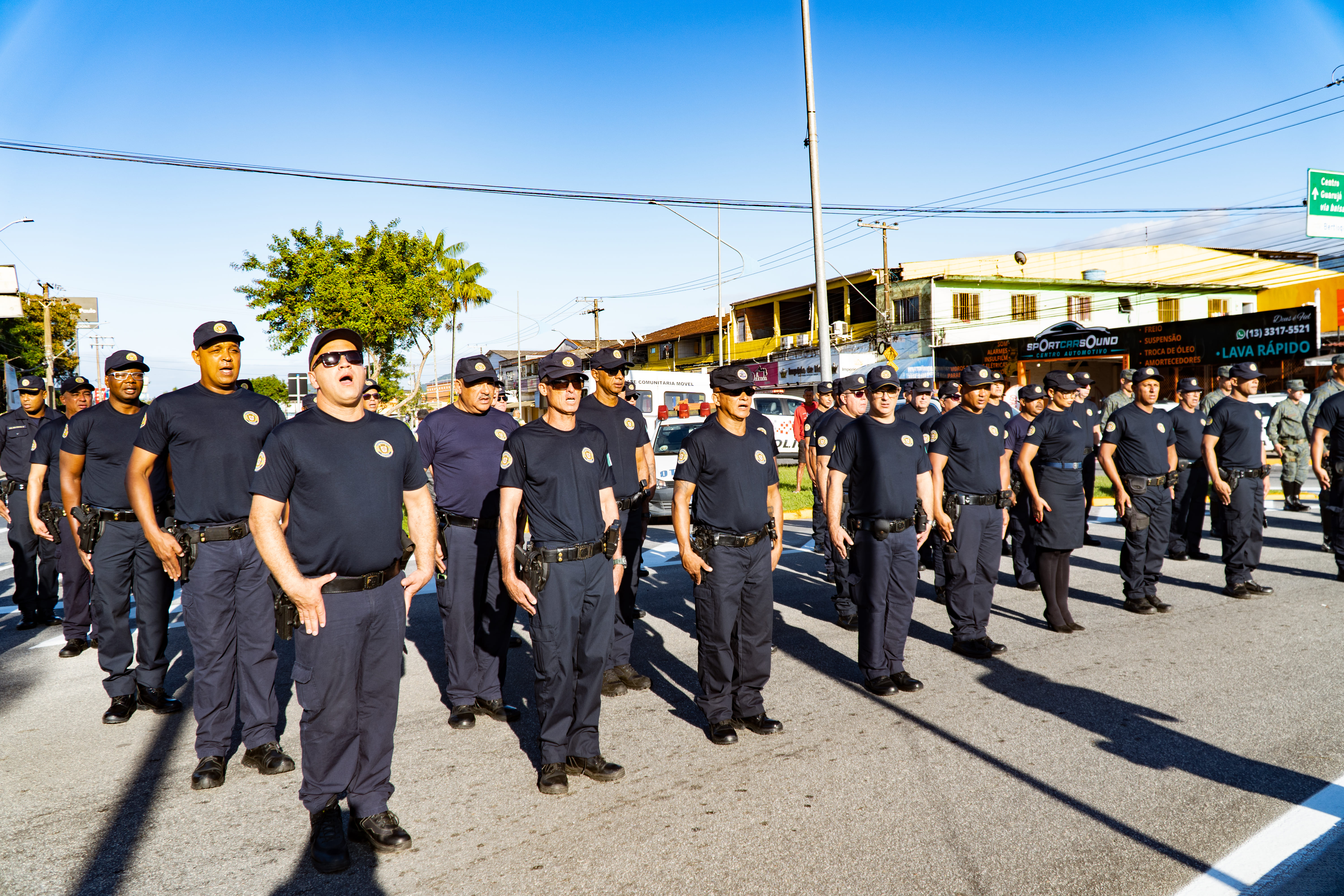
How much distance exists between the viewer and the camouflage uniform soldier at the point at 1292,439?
12.7 meters

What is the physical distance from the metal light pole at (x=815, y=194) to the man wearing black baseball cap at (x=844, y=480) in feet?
19.0

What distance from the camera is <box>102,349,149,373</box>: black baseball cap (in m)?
5.16

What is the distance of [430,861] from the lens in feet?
11.1

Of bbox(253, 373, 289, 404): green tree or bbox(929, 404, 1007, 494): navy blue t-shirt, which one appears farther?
bbox(253, 373, 289, 404): green tree

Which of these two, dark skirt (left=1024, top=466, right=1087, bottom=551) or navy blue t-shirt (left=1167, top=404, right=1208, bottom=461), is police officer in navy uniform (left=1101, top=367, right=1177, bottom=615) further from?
navy blue t-shirt (left=1167, top=404, right=1208, bottom=461)

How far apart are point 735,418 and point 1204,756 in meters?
2.92

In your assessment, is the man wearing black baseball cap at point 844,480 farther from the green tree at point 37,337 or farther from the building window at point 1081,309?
the green tree at point 37,337

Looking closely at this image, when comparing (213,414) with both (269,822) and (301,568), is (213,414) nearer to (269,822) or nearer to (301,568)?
(301,568)

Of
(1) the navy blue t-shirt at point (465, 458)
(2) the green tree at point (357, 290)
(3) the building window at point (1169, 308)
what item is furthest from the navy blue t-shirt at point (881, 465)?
(3) the building window at point (1169, 308)

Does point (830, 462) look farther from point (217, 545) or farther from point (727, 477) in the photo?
point (217, 545)

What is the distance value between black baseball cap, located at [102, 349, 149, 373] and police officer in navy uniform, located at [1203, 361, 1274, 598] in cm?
885

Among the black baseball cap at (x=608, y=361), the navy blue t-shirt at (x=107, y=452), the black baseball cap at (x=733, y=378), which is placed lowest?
the navy blue t-shirt at (x=107, y=452)

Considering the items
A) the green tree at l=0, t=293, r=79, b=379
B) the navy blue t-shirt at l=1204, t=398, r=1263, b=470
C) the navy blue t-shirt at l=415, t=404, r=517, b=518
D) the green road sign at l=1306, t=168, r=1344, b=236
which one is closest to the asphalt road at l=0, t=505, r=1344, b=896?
the navy blue t-shirt at l=415, t=404, r=517, b=518

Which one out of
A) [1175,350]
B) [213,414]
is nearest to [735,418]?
[213,414]
